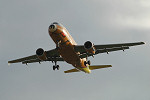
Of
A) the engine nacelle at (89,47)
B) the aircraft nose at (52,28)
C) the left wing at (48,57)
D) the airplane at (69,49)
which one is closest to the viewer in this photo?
the aircraft nose at (52,28)

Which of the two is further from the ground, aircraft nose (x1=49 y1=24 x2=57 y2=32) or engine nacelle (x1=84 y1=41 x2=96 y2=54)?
aircraft nose (x1=49 y1=24 x2=57 y2=32)

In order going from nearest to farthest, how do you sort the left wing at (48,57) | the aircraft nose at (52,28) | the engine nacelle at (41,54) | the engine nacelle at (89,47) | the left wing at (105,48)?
the aircraft nose at (52,28) → the engine nacelle at (89,47) → the left wing at (105,48) → the engine nacelle at (41,54) → the left wing at (48,57)

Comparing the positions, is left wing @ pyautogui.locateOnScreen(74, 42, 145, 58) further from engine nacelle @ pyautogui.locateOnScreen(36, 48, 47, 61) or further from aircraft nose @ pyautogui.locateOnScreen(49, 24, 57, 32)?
engine nacelle @ pyautogui.locateOnScreen(36, 48, 47, 61)

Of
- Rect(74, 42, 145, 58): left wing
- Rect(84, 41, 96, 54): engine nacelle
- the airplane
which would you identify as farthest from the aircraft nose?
Rect(84, 41, 96, 54): engine nacelle

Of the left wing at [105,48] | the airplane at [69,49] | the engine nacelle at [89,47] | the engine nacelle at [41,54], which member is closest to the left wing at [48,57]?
the airplane at [69,49]

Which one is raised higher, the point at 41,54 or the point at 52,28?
the point at 52,28

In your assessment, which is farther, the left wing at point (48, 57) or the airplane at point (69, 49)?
the left wing at point (48, 57)

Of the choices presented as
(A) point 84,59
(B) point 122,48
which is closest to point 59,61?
(A) point 84,59

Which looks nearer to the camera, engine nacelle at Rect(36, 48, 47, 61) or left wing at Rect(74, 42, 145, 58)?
left wing at Rect(74, 42, 145, 58)

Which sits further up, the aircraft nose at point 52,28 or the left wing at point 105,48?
the aircraft nose at point 52,28

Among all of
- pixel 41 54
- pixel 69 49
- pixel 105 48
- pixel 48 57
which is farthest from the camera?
pixel 48 57

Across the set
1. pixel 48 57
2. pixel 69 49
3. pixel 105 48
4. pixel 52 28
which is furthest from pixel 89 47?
pixel 48 57

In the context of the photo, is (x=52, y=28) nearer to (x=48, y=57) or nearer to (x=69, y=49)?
(x=69, y=49)

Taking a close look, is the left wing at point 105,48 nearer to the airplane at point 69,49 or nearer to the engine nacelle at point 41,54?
the airplane at point 69,49
